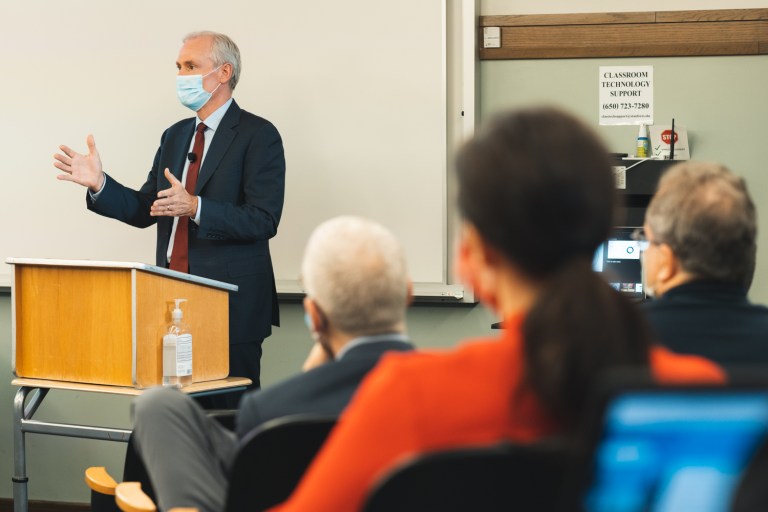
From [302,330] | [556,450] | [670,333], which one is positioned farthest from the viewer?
[302,330]

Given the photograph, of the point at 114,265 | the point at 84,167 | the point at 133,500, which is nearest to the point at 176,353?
the point at 114,265

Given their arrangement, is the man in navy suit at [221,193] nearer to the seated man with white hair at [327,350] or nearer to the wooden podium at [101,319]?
the wooden podium at [101,319]

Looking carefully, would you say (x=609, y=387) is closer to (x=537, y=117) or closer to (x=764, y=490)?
(x=764, y=490)

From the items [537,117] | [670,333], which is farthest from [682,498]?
[670,333]

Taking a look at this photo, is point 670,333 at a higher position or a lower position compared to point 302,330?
higher

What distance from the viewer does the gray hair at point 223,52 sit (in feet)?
12.3

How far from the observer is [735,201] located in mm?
1872

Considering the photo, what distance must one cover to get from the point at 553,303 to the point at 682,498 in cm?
23

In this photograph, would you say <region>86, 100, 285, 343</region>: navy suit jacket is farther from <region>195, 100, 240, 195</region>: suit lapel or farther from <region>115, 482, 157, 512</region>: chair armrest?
<region>115, 482, 157, 512</region>: chair armrest

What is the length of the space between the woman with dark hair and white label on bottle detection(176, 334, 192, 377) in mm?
1966

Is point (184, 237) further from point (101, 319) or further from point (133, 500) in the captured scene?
point (133, 500)

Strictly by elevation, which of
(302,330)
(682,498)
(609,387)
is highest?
(609,387)

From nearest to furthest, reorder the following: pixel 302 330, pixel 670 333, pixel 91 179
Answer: pixel 670 333
pixel 91 179
pixel 302 330

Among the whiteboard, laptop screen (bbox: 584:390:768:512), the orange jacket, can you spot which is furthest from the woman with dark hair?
the whiteboard
